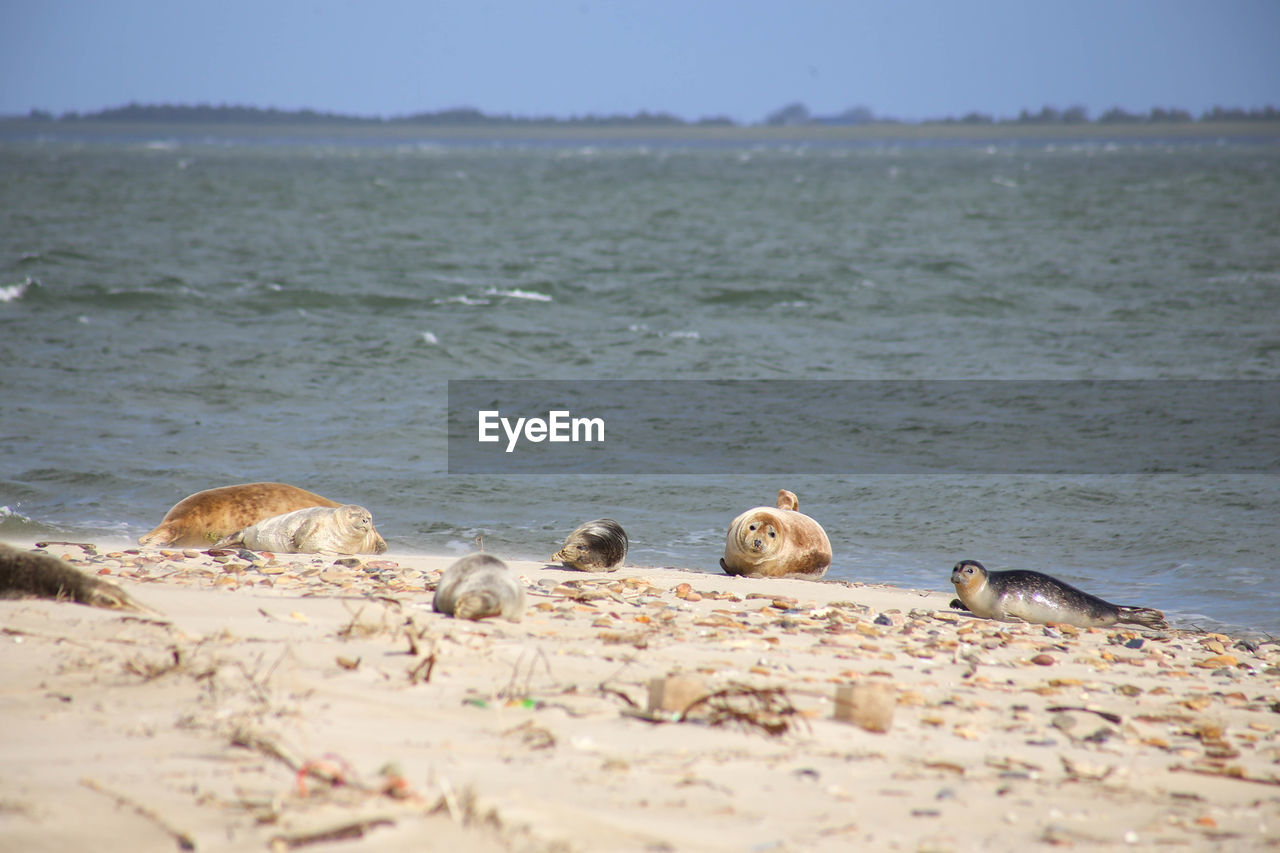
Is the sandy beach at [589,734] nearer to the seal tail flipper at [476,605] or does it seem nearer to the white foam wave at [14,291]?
the seal tail flipper at [476,605]

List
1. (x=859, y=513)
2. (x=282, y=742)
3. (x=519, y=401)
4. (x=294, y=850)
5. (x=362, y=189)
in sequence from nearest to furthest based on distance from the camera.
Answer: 1. (x=294, y=850)
2. (x=282, y=742)
3. (x=859, y=513)
4. (x=519, y=401)
5. (x=362, y=189)

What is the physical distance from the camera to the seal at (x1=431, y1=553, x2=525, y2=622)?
4352 mm

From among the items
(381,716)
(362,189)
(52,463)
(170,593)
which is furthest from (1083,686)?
(362,189)

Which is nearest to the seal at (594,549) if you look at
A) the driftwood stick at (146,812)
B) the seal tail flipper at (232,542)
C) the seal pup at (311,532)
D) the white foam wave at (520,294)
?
the seal pup at (311,532)

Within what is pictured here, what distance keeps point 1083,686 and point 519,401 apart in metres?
8.49

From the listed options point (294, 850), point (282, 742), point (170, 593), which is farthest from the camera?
point (170, 593)

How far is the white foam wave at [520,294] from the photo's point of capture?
64.5ft

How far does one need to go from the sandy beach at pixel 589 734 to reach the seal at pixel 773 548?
1.49m

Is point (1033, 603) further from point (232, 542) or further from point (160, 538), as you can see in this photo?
point (160, 538)

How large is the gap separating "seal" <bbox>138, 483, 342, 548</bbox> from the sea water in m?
0.63

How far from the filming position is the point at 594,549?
6.18 m

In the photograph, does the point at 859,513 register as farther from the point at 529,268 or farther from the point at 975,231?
the point at 975,231

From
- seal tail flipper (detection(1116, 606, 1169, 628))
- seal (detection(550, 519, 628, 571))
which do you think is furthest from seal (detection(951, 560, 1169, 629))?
seal (detection(550, 519, 628, 571))

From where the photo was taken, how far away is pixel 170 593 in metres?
4.55
